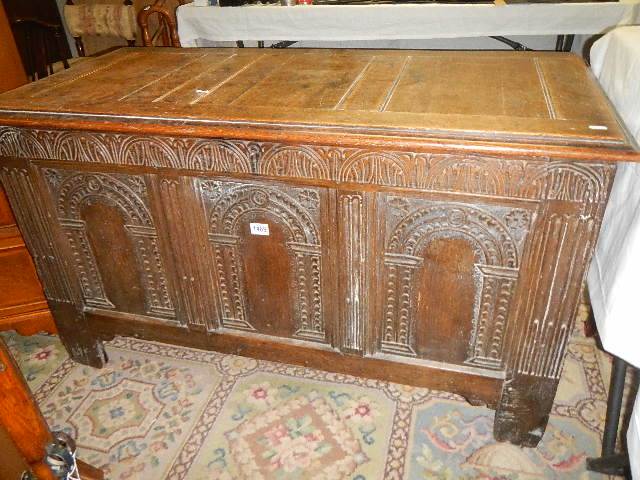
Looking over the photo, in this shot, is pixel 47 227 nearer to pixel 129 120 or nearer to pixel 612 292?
pixel 129 120

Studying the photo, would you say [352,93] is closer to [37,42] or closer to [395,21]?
[395,21]

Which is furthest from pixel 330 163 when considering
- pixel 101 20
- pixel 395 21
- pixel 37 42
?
pixel 101 20

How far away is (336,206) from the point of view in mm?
1234

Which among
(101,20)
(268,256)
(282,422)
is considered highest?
(101,20)

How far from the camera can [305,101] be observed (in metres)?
1.29

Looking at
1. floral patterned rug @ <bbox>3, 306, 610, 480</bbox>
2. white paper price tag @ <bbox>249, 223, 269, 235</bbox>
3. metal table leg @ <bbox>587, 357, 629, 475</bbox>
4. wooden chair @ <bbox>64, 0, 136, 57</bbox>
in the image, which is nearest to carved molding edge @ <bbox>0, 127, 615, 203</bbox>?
white paper price tag @ <bbox>249, 223, 269, 235</bbox>

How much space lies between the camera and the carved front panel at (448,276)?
1.16m

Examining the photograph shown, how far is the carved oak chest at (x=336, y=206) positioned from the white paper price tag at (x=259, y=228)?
0.04 ft

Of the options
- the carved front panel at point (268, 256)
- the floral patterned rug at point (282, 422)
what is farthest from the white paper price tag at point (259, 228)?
the floral patterned rug at point (282, 422)

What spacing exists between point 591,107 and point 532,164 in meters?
0.28

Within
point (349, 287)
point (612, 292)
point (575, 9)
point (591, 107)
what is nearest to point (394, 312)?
point (349, 287)

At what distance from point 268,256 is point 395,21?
1.73 metres

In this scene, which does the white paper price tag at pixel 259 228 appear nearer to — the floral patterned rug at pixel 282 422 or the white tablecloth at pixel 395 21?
the floral patterned rug at pixel 282 422

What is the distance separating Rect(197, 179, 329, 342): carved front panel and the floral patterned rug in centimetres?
29
